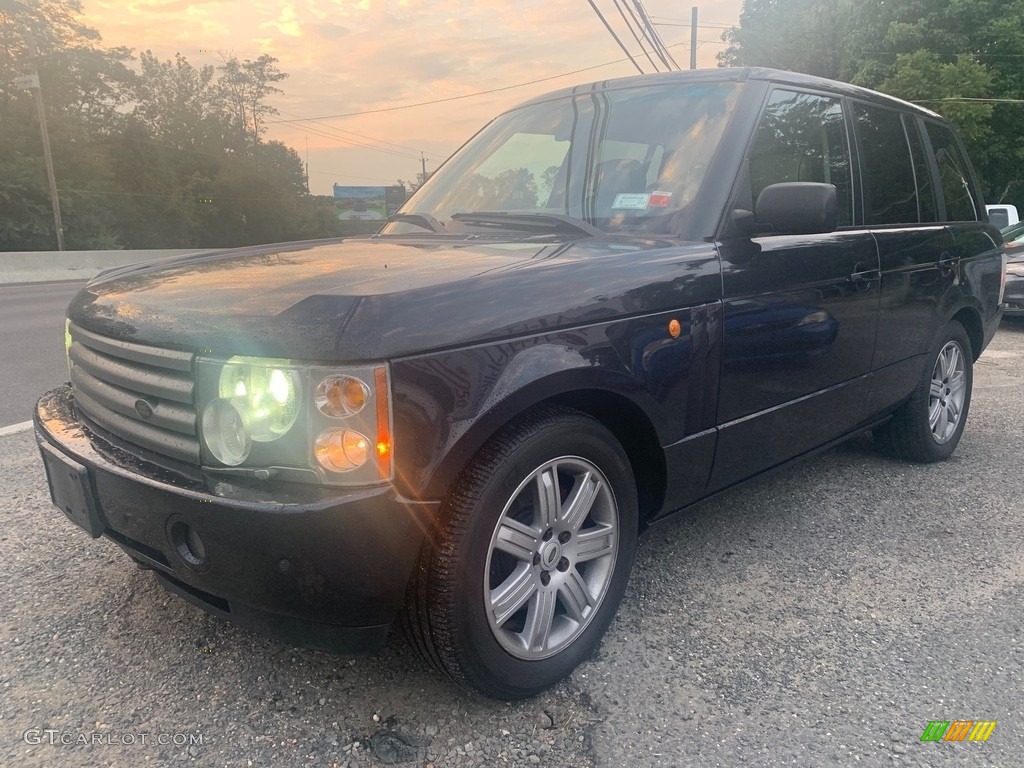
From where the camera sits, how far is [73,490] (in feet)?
7.42

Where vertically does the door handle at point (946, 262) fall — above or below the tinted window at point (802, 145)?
below

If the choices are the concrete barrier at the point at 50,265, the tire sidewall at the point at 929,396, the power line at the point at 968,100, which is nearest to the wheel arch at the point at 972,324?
the tire sidewall at the point at 929,396

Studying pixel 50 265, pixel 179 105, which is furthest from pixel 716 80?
pixel 179 105

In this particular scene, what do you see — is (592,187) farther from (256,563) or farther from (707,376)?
(256,563)

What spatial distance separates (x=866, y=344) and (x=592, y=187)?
1470 mm

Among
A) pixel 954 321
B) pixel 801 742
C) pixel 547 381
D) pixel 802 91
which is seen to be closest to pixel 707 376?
pixel 547 381

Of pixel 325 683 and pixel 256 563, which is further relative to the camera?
pixel 325 683

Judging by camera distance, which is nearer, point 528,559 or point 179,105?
point 528,559

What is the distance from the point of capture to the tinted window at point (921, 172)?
4121mm

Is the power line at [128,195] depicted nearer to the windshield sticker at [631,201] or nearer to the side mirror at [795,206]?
the windshield sticker at [631,201]

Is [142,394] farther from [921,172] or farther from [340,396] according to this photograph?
[921,172]

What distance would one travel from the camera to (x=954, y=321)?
4.37 m

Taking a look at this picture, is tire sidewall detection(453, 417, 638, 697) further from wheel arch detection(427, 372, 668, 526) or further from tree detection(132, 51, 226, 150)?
tree detection(132, 51, 226, 150)

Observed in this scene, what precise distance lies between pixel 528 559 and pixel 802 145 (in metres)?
2.21
